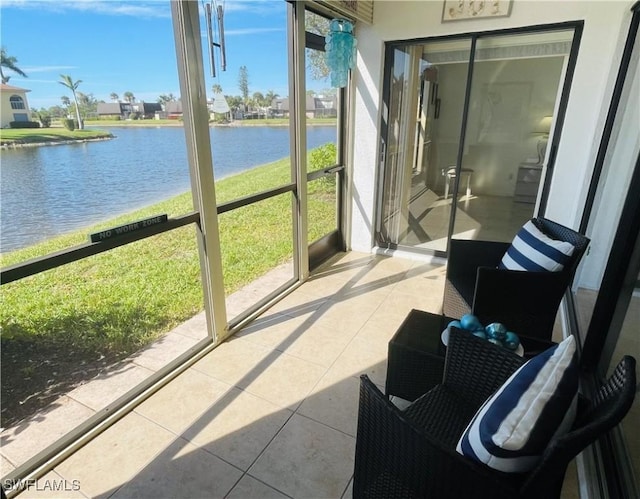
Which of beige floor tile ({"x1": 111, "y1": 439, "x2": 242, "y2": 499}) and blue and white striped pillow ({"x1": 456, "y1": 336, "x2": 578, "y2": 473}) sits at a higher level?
blue and white striped pillow ({"x1": 456, "y1": 336, "x2": 578, "y2": 473})

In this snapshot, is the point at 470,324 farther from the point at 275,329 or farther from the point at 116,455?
the point at 116,455

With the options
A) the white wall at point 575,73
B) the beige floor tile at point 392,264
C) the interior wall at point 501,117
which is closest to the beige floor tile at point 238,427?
the beige floor tile at point 392,264

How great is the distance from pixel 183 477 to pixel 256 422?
0.41 meters

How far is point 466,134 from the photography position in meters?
3.57

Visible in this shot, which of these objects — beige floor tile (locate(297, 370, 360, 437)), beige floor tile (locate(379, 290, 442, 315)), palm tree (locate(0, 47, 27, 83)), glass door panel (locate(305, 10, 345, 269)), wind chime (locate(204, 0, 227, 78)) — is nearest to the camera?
palm tree (locate(0, 47, 27, 83))

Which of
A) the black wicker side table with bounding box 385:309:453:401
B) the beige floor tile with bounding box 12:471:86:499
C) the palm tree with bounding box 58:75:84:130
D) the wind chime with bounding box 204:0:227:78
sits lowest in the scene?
the beige floor tile with bounding box 12:471:86:499

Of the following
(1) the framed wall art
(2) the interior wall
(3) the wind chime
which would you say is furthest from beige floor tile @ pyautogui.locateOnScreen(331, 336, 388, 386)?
(1) the framed wall art

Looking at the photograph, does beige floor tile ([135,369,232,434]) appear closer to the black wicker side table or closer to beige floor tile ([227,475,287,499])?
beige floor tile ([227,475,287,499])

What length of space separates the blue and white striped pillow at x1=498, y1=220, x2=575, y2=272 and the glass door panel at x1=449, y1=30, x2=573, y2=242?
1.49 m

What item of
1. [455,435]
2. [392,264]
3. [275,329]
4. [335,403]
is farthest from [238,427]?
[392,264]

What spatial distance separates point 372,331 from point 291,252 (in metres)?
1.25

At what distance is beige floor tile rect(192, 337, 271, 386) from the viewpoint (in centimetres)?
224

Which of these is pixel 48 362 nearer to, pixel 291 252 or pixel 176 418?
pixel 176 418

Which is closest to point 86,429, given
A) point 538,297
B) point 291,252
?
point 291,252
